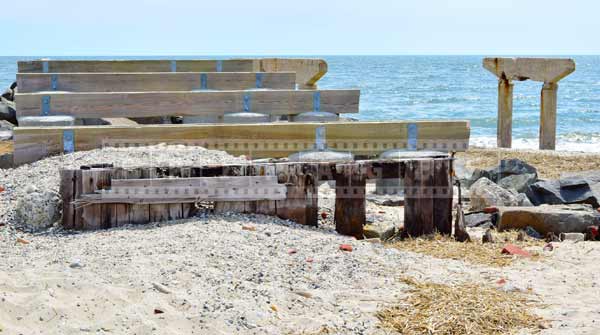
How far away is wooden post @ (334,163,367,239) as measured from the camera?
7.67 metres

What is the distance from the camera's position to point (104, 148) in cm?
900

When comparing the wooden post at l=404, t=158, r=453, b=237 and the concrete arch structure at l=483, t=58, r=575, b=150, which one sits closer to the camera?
the wooden post at l=404, t=158, r=453, b=237

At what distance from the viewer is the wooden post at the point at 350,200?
7668 millimetres

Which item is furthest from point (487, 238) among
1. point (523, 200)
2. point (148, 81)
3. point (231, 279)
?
point (148, 81)

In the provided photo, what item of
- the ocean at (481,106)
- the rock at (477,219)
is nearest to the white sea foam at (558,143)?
the ocean at (481,106)

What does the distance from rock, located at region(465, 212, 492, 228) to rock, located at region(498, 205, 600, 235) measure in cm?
23

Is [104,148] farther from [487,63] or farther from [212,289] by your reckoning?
[487,63]

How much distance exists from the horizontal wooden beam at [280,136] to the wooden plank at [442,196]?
5.27ft

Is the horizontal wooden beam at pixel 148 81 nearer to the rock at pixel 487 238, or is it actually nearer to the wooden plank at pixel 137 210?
the wooden plank at pixel 137 210

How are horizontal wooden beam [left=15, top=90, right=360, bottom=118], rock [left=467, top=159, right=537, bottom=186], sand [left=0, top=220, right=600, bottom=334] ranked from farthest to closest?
1. rock [left=467, top=159, right=537, bottom=186]
2. horizontal wooden beam [left=15, top=90, right=360, bottom=118]
3. sand [left=0, top=220, right=600, bottom=334]

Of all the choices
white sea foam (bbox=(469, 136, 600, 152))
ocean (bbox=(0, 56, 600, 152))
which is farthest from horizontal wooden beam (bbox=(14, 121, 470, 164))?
ocean (bbox=(0, 56, 600, 152))

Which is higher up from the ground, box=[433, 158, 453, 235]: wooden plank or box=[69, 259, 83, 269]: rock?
box=[433, 158, 453, 235]: wooden plank

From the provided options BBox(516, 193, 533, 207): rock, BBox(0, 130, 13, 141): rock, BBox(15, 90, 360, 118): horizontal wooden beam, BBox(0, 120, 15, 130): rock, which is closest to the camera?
BBox(516, 193, 533, 207): rock

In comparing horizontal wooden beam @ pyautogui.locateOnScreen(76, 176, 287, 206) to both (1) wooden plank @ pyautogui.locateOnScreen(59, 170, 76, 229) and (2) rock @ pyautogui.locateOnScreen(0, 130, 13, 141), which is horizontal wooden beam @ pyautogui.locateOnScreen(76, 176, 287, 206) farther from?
(2) rock @ pyautogui.locateOnScreen(0, 130, 13, 141)
